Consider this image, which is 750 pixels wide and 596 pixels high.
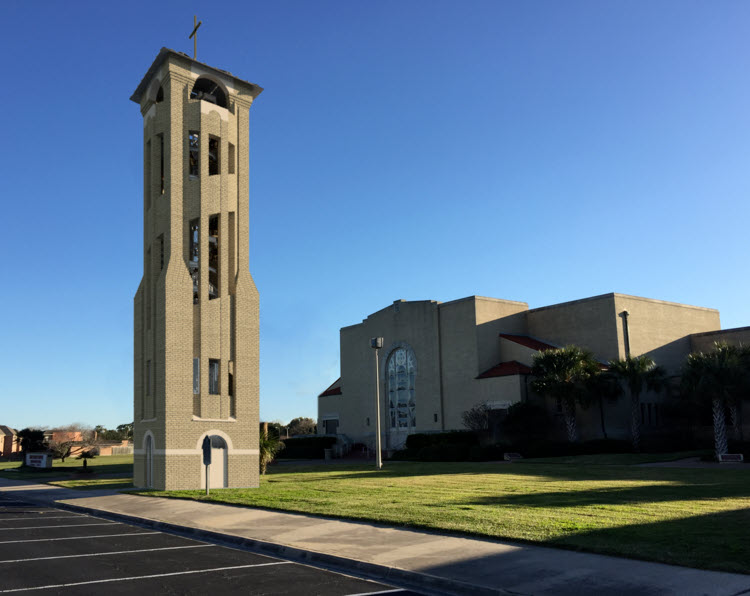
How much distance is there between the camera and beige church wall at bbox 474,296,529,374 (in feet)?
176

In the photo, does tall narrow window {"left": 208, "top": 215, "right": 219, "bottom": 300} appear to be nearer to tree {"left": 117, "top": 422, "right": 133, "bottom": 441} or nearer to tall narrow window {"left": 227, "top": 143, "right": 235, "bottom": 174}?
tall narrow window {"left": 227, "top": 143, "right": 235, "bottom": 174}

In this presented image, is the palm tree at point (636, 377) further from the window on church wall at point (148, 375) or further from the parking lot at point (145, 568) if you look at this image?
the parking lot at point (145, 568)

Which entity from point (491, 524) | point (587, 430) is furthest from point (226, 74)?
point (587, 430)

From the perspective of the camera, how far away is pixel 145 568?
11.1 m

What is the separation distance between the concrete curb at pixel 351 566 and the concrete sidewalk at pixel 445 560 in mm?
14

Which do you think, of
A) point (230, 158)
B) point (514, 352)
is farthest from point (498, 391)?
point (230, 158)

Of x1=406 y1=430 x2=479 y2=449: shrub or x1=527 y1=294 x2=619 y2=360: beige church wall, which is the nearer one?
x1=406 y1=430 x2=479 y2=449: shrub

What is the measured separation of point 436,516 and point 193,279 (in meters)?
19.4

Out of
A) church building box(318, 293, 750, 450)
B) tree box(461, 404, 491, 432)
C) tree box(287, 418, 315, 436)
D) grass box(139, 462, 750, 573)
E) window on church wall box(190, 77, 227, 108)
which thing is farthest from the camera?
tree box(287, 418, 315, 436)

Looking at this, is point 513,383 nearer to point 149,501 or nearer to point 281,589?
point 149,501

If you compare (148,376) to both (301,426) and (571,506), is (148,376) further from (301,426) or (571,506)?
(301,426)

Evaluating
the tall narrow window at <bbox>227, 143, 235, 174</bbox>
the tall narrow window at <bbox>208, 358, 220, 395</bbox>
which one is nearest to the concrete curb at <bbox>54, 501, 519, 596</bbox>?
the tall narrow window at <bbox>208, 358, 220, 395</bbox>

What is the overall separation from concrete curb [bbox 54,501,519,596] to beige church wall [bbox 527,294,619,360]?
134ft

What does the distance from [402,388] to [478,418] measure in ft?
37.6
